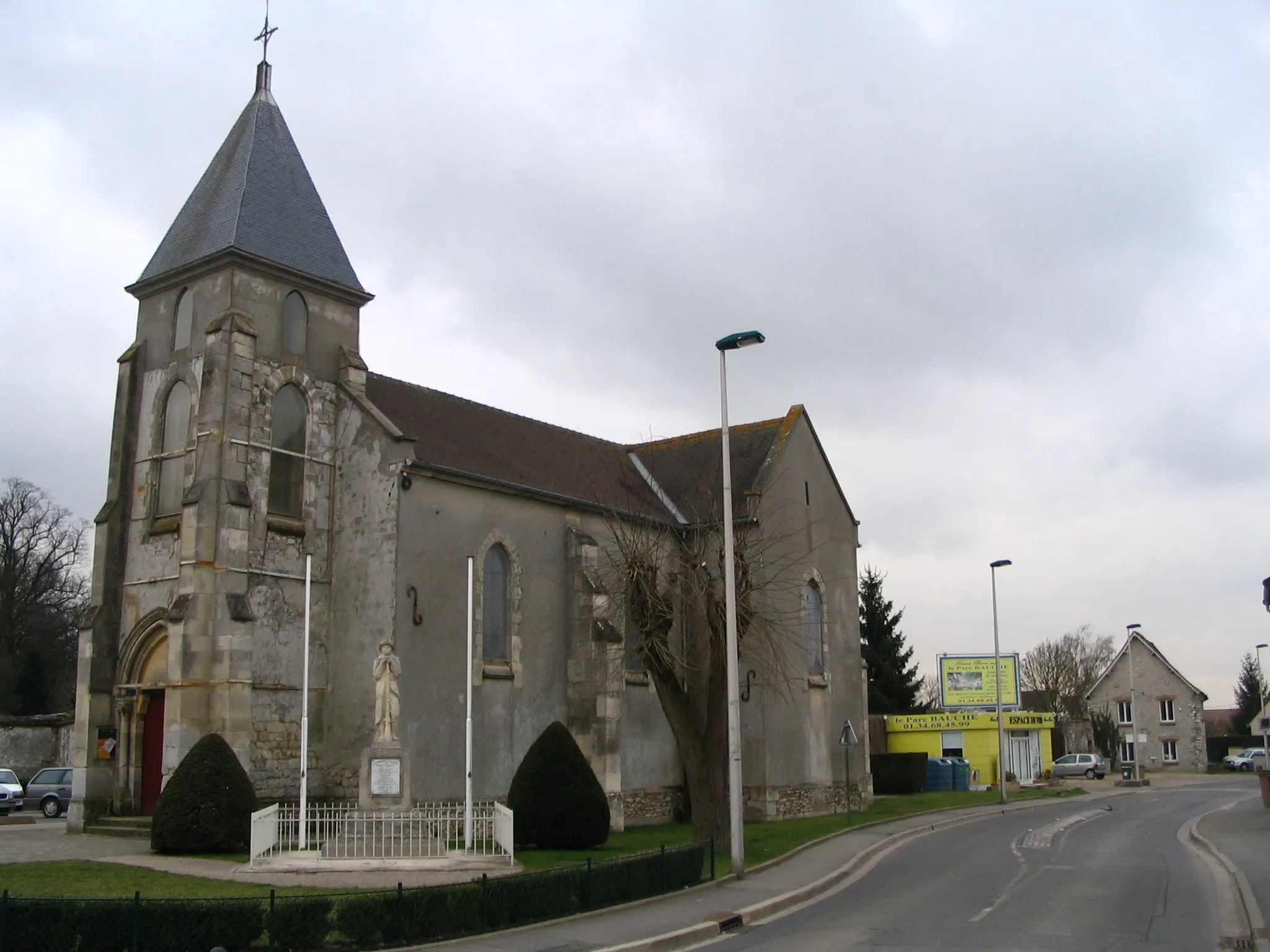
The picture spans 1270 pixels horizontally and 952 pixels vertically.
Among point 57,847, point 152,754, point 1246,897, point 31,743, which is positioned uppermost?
point 152,754

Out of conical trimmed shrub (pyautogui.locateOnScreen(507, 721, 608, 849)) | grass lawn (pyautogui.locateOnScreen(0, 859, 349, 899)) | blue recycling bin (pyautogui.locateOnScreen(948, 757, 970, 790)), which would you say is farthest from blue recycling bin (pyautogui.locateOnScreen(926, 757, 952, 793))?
grass lawn (pyautogui.locateOnScreen(0, 859, 349, 899))

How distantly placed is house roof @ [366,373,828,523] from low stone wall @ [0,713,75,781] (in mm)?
22094

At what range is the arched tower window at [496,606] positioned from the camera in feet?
91.2

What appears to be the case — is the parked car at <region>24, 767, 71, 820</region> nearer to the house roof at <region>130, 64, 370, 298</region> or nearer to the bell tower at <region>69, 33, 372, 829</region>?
the bell tower at <region>69, 33, 372, 829</region>

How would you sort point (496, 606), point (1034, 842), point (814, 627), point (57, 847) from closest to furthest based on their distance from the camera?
point (57, 847) → point (1034, 842) → point (496, 606) → point (814, 627)

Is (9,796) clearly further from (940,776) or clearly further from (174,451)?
(940,776)

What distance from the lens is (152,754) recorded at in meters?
25.1

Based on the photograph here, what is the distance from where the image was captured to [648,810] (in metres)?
31.2

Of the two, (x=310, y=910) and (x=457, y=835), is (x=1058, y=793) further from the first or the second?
(x=310, y=910)

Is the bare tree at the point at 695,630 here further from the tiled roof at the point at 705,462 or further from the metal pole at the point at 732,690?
the tiled roof at the point at 705,462

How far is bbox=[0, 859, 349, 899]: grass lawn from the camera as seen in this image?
52.6 ft

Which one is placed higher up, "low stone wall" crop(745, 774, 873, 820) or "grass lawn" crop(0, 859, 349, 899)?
"grass lawn" crop(0, 859, 349, 899)

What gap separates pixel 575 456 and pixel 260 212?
38.3 ft

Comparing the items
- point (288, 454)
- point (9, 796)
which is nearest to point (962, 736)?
point (288, 454)
